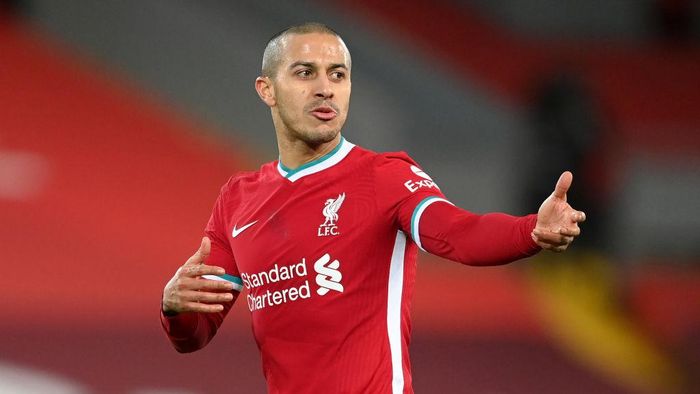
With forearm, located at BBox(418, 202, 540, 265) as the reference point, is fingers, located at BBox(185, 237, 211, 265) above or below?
above

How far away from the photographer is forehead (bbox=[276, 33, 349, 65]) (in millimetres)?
3719

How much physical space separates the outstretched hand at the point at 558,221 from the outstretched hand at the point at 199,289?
1.04 metres

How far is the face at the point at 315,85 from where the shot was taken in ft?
12.2

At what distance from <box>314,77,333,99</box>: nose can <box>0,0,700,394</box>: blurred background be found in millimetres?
3844

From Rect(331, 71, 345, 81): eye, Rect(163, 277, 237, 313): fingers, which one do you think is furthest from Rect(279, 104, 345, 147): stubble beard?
Rect(163, 277, 237, 313): fingers

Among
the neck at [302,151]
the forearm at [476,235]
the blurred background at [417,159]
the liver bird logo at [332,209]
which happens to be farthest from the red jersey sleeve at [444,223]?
the blurred background at [417,159]

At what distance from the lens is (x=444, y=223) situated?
127 inches

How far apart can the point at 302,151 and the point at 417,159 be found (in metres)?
5.79

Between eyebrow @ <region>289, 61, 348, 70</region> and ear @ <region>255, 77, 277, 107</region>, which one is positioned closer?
eyebrow @ <region>289, 61, 348, 70</region>

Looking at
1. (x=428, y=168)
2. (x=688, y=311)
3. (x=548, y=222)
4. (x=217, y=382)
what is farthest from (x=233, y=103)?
(x=548, y=222)

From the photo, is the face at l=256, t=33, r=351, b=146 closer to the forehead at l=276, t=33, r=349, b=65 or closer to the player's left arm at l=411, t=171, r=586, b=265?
the forehead at l=276, t=33, r=349, b=65

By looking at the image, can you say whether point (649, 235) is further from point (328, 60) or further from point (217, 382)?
point (328, 60)

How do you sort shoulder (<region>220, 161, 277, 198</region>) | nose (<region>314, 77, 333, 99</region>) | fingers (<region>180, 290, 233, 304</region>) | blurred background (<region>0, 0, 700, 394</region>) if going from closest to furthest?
1. fingers (<region>180, 290, 233, 304</region>)
2. nose (<region>314, 77, 333, 99</region>)
3. shoulder (<region>220, 161, 277, 198</region>)
4. blurred background (<region>0, 0, 700, 394</region>)

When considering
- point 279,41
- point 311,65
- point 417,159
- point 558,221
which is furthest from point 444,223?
point 417,159
